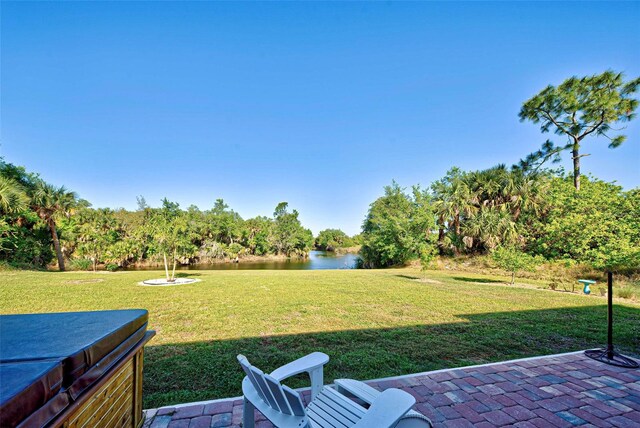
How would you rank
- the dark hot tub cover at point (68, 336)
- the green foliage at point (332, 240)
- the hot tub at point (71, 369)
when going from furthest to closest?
the green foliage at point (332, 240), the dark hot tub cover at point (68, 336), the hot tub at point (71, 369)

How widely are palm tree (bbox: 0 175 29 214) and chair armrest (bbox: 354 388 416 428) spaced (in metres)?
21.6


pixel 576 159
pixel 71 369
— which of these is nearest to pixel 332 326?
pixel 71 369

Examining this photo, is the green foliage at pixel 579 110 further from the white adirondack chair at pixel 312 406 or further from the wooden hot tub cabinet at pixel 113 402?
the wooden hot tub cabinet at pixel 113 402

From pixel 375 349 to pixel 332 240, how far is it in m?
62.2

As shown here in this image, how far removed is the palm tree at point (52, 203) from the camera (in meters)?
18.0

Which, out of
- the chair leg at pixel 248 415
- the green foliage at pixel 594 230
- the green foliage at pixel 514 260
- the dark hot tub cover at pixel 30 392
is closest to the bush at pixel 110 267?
the chair leg at pixel 248 415

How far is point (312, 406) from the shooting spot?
209cm

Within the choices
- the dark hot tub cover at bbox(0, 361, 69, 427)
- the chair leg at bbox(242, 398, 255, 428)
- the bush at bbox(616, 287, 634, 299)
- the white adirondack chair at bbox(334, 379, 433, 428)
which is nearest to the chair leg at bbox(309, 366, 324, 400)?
the white adirondack chair at bbox(334, 379, 433, 428)

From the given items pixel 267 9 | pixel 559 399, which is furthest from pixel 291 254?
pixel 559 399

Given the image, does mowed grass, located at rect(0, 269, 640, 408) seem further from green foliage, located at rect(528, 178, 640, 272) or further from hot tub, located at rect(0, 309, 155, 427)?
green foliage, located at rect(528, 178, 640, 272)

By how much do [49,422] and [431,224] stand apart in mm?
13908

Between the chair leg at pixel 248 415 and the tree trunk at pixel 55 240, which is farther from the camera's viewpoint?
the tree trunk at pixel 55 240

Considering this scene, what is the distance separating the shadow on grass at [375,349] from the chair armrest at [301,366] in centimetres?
99

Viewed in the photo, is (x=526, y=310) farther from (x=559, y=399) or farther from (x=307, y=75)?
(x=307, y=75)
